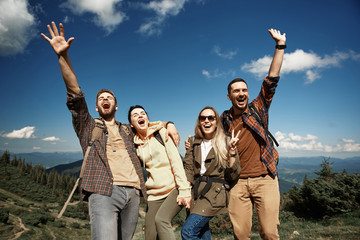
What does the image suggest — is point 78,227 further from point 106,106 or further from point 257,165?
point 257,165

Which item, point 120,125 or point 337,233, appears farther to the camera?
point 337,233

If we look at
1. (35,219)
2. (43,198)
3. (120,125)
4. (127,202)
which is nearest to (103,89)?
(120,125)

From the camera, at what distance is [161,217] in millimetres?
3633

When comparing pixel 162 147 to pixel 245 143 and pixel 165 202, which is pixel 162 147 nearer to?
pixel 165 202

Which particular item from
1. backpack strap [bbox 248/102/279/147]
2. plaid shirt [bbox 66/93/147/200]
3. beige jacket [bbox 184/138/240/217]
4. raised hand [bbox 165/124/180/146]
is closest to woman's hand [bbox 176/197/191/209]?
beige jacket [bbox 184/138/240/217]

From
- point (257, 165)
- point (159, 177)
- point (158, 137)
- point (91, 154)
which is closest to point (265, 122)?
point (257, 165)

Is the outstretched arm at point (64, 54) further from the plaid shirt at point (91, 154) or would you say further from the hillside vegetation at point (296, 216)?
the hillside vegetation at point (296, 216)

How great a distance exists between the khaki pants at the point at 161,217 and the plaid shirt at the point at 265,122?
211 centimetres

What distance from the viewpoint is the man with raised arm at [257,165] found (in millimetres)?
4363

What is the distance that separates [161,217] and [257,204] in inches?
87.5

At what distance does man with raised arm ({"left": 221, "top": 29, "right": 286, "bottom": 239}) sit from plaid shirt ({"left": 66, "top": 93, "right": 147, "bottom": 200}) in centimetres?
222

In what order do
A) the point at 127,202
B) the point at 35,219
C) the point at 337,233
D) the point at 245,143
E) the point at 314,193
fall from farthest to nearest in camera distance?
the point at 35,219
the point at 314,193
the point at 337,233
the point at 245,143
the point at 127,202

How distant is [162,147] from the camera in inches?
161

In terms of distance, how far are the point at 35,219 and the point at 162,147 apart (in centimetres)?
4967
